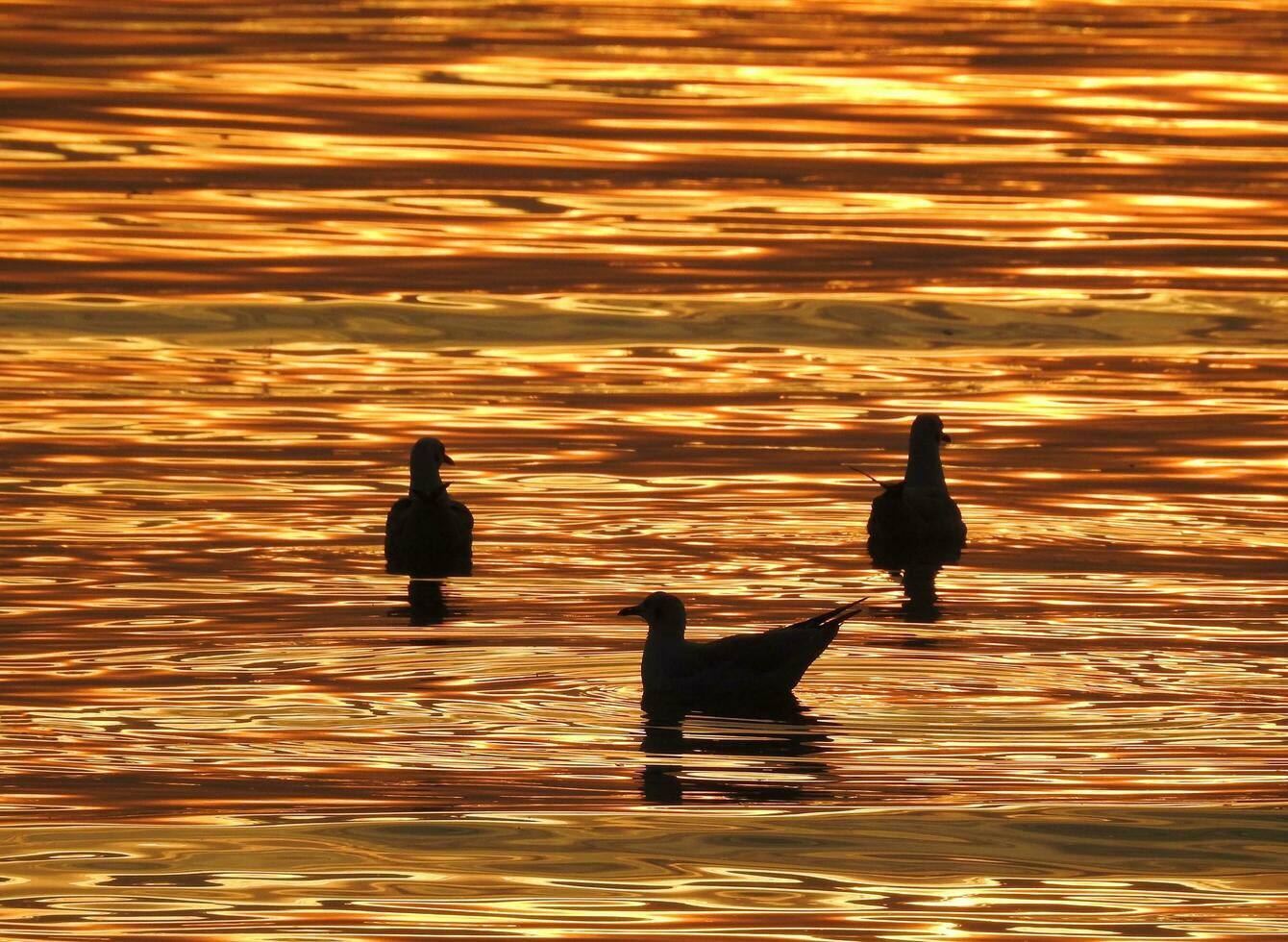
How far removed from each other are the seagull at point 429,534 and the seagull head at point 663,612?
113 inches

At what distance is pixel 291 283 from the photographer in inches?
966

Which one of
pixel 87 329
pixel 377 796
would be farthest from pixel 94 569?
pixel 87 329

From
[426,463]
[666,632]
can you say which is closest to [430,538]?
[426,463]

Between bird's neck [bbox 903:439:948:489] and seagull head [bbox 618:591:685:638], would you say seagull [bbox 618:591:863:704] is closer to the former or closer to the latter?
seagull head [bbox 618:591:685:638]

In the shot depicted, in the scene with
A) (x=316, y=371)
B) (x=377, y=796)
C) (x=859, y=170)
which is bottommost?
(x=377, y=796)

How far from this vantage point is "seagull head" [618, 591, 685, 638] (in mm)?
13852

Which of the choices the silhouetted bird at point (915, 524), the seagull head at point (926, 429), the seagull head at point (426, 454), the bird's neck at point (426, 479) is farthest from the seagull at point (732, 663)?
the seagull head at point (926, 429)

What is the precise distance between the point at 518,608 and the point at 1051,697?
3.29m

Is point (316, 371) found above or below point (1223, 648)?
above

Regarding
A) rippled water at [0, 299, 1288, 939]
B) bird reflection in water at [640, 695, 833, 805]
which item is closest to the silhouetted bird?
rippled water at [0, 299, 1288, 939]

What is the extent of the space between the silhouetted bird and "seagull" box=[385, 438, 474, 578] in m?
2.33

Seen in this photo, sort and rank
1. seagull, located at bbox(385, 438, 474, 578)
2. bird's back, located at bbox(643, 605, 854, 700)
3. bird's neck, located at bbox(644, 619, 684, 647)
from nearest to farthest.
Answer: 1. bird's back, located at bbox(643, 605, 854, 700)
2. bird's neck, located at bbox(644, 619, 684, 647)
3. seagull, located at bbox(385, 438, 474, 578)

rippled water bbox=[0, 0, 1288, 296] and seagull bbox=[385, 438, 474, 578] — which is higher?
rippled water bbox=[0, 0, 1288, 296]

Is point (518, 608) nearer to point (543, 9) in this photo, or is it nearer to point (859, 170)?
point (859, 170)
